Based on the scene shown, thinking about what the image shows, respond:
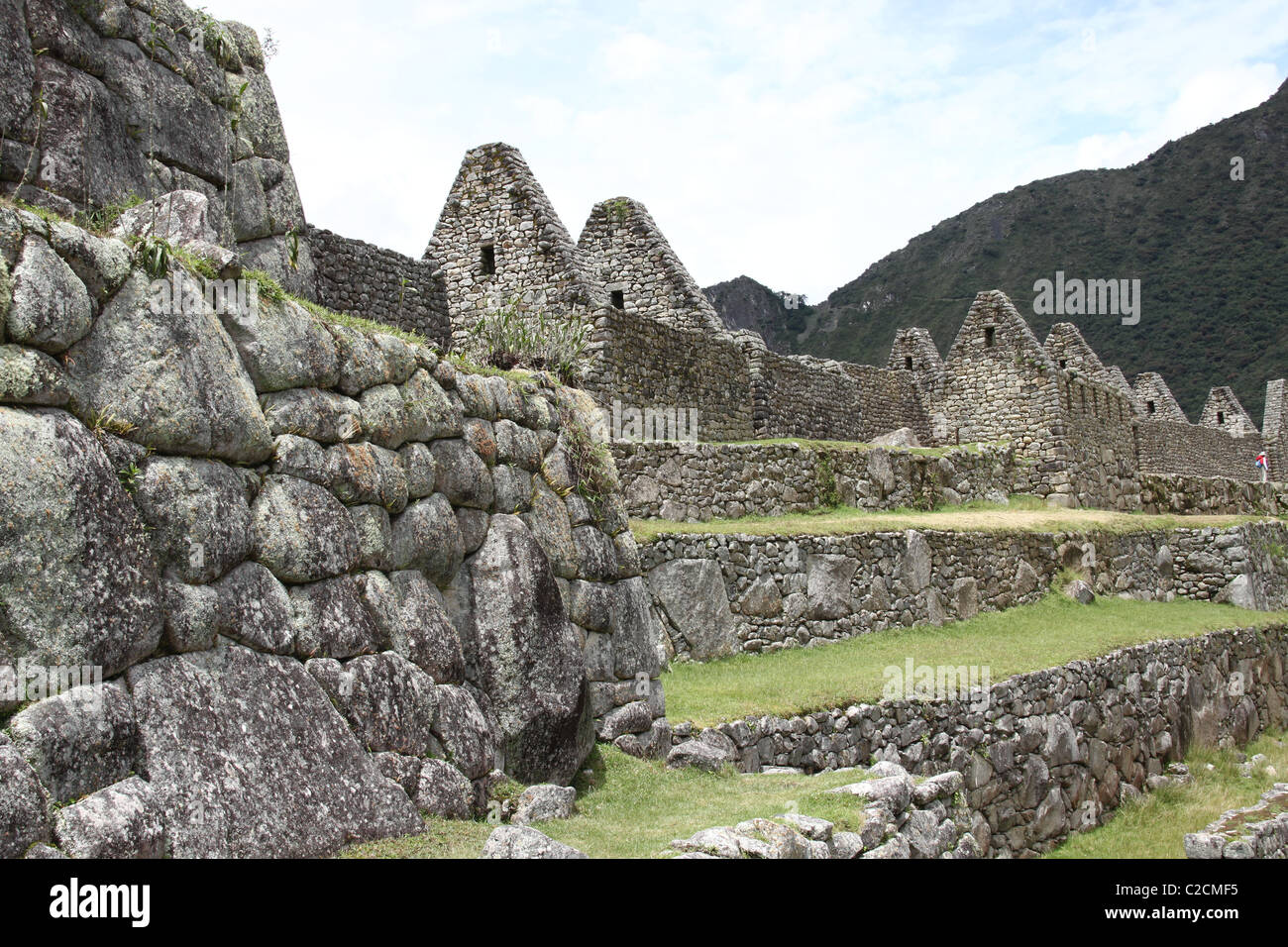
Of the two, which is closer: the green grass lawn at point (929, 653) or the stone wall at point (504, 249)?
the green grass lawn at point (929, 653)

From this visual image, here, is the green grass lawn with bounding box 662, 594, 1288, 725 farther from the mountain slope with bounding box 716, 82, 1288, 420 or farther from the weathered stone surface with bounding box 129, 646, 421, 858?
the mountain slope with bounding box 716, 82, 1288, 420

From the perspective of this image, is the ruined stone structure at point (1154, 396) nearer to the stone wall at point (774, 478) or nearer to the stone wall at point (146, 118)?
the stone wall at point (774, 478)

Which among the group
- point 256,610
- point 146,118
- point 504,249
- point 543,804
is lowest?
point 543,804

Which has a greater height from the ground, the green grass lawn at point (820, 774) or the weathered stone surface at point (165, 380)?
the weathered stone surface at point (165, 380)

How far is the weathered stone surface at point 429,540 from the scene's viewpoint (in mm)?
6594

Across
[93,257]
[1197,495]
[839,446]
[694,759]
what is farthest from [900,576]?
[1197,495]

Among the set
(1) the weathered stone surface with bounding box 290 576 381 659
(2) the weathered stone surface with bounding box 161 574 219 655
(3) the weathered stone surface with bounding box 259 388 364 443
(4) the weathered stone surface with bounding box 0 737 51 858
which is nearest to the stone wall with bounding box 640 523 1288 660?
(3) the weathered stone surface with bounding box 259 388 364 443

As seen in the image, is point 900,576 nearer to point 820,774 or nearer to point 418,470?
point 820,774

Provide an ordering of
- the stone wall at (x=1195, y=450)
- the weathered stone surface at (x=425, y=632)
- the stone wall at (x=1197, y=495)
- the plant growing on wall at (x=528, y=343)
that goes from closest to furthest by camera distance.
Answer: the weathered stone surface at (x=425, y=632) < the plant growing on wall at (x=528, y=343) < the stone wall at (x=1197, y=495) < the stone wall at (x=1195, y=450)

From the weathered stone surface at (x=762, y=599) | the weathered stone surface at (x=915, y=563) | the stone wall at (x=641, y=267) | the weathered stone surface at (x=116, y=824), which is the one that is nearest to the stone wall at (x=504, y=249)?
the stone wall at (x=641, y=267)

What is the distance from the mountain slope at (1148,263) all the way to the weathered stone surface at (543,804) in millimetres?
52057

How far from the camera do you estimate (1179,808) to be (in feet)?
42.6

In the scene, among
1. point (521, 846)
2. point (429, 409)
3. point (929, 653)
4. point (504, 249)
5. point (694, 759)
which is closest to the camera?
point (521, 846)

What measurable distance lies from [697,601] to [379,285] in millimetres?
5225
